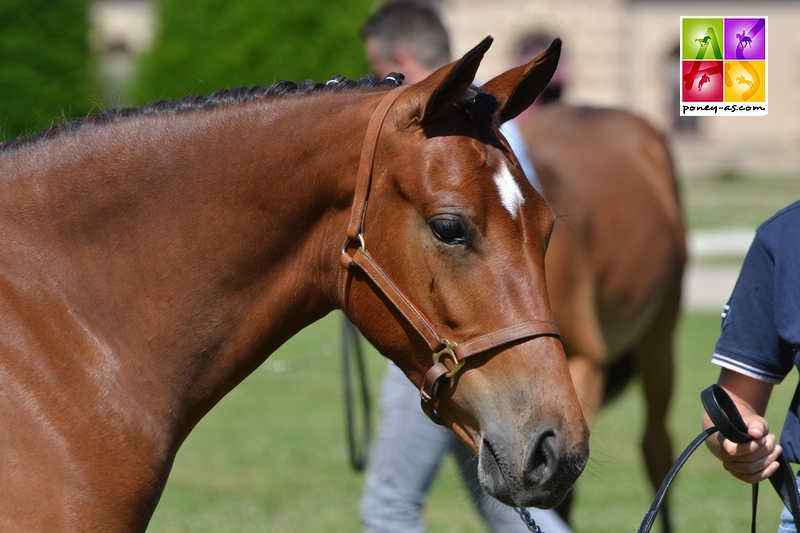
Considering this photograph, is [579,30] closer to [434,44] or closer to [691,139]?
[691,139]

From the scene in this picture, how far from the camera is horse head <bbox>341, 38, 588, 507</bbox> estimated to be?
197 cm

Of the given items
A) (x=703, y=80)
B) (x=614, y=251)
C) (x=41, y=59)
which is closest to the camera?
(x=703, y=80)

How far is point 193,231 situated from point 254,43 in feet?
60.1

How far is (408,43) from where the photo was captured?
3617 millimetres

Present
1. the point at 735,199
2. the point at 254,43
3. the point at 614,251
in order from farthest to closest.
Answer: the point at 735,199, the point at 254,43, the point at 614,251

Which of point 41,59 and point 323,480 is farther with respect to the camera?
point 41,59

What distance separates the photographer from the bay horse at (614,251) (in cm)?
408

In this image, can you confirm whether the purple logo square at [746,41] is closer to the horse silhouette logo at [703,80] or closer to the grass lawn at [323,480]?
the horse silhouette logo at [703,80]

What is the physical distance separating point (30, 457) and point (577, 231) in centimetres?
287

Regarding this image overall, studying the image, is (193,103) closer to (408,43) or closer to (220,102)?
(220,102)

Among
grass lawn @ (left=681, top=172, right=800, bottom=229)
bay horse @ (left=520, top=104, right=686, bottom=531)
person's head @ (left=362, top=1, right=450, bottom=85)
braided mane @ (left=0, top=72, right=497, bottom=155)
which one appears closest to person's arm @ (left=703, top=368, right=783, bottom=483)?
braided mane @ (left=0, top=72, right=497, bottom=155)

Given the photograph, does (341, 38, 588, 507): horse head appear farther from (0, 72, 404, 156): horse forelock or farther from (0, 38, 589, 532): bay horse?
(0, 72, 404, 156): horse forelock

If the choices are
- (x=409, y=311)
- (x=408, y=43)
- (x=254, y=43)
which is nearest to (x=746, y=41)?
(x=409, y=311)

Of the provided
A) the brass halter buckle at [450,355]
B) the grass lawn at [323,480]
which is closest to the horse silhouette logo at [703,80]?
the brass halter buckle at [450,355]
